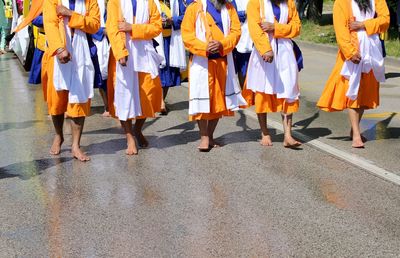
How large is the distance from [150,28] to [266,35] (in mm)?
1182

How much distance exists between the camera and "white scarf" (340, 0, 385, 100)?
25.7 feet

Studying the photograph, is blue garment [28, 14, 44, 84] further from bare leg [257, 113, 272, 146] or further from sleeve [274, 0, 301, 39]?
sleeve [274, 0, 301, 39]

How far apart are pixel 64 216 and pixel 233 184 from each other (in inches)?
61.1

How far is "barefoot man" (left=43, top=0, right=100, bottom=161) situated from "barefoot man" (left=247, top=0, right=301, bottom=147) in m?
1.64

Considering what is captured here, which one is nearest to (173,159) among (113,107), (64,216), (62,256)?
(113,107)

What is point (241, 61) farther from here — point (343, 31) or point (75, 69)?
point (75, 69)

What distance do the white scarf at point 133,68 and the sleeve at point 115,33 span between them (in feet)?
0.43

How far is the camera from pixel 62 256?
4.97m

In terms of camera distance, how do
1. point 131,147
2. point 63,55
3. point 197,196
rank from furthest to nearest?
point 131,147 < point 63,55 < point 197,196

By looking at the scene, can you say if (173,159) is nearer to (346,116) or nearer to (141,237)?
(141,237)

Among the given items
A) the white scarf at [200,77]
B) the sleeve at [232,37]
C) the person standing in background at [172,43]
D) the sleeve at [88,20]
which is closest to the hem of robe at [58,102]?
the sleeve at [88,20]

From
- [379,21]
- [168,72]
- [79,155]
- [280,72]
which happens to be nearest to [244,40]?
[168,72]

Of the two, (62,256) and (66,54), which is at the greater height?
(66,54)

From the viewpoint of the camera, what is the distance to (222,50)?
771 centimetres
